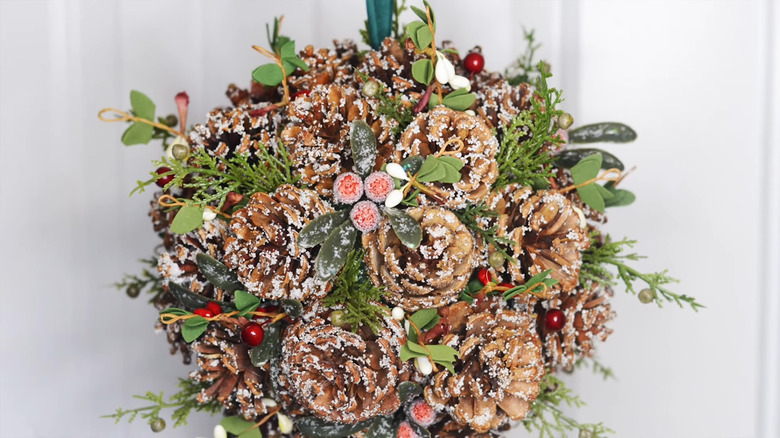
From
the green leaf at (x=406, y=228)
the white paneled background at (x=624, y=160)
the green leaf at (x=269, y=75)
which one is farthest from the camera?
the white paneled background at (x=624, y=160)

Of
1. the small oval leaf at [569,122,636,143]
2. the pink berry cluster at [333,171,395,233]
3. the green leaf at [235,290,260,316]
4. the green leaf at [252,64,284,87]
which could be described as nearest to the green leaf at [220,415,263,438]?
the green leaf at [235,290,260,316]

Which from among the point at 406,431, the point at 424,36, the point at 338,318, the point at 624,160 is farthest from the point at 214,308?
the point at 624,160

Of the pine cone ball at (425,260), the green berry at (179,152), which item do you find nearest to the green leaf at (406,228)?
the pine cone ball at (425,260)

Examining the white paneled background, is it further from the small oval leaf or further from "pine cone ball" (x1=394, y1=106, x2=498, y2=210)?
"pine cone ball" (x1=394, y1=106, x2=498, y2=210)

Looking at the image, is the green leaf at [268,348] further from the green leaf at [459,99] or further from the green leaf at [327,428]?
the green leaf at [459,99]

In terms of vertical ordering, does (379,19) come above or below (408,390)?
above

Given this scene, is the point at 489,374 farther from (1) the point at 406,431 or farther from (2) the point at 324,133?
(2) the point at 324,133

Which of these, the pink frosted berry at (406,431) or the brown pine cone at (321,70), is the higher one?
the brown pine cone at (321,70)
